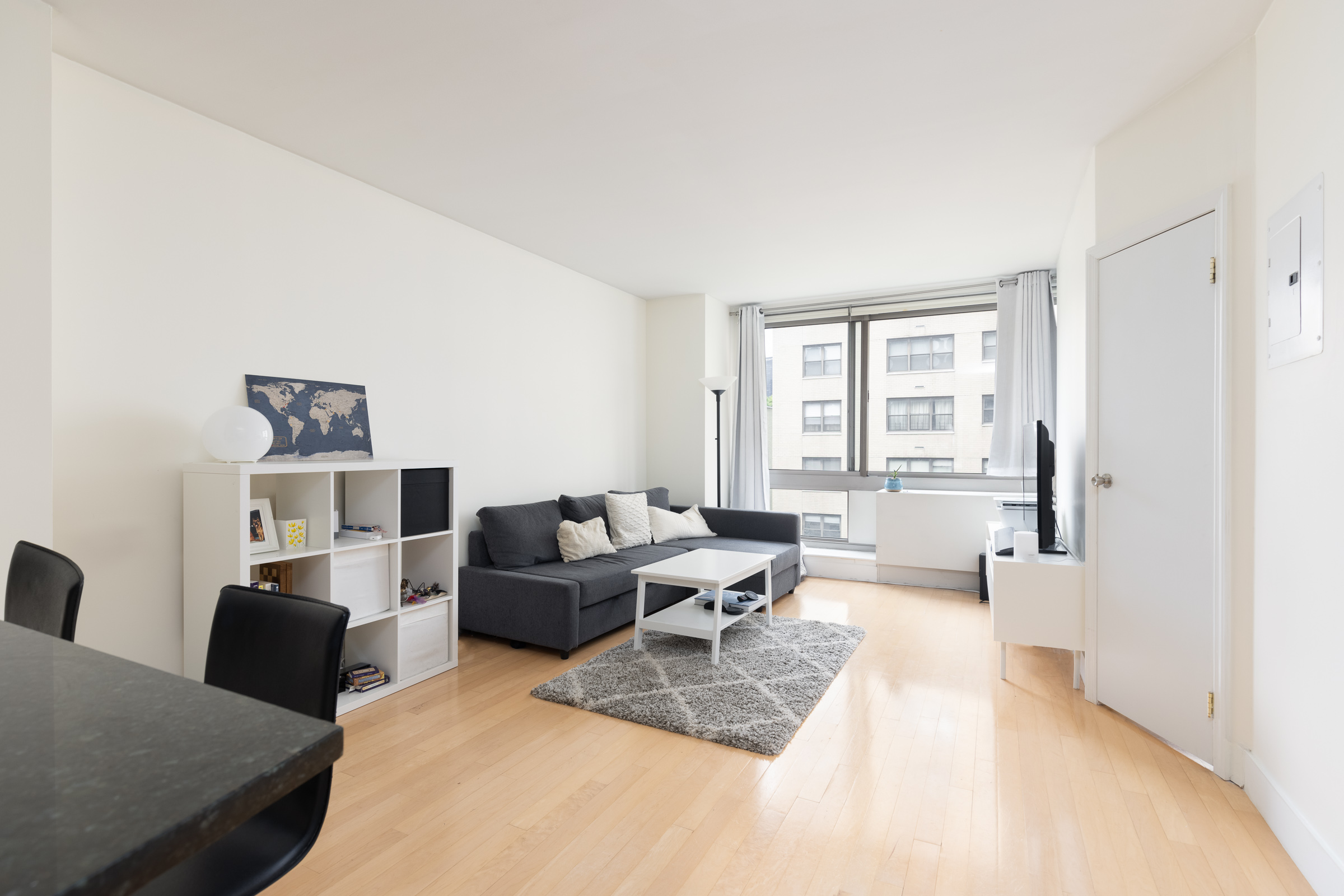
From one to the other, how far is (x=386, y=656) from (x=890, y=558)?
412 centimetres

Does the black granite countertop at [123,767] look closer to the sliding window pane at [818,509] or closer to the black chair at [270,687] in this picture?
the black chair at [270,687]

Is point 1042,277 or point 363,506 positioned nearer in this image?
point 363,506

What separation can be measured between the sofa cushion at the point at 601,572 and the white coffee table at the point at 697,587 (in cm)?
16

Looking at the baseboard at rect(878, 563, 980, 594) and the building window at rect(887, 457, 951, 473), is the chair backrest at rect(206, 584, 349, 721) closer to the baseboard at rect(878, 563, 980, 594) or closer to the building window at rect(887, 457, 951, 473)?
the baseboard at rect(878, 563, 980, 594)

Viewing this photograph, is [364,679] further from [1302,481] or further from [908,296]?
[908,296]

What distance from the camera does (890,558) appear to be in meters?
5.64

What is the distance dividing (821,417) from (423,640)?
14.3 feet

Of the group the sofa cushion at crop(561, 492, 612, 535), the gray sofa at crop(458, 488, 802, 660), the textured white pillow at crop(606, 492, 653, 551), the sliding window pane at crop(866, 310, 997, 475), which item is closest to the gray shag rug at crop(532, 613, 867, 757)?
the gray sofa at crop(458, 488, 802, 660)

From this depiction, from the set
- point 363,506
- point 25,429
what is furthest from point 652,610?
point 25,429

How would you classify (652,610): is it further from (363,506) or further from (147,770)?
(147,770)

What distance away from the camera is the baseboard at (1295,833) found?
1737 millimetres

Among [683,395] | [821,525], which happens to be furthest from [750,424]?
[821,525]

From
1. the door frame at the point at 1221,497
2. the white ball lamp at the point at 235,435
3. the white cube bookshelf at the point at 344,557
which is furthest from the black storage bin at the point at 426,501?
the door frame at the point at 1221,497

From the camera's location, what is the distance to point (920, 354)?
605 centimetres
